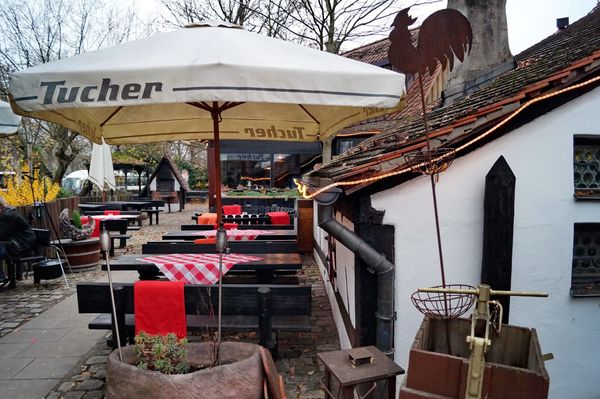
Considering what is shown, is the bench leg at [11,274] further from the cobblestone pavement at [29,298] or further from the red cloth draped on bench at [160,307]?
the red cloth draped on bench at [160,307]

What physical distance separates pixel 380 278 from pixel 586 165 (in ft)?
7.40

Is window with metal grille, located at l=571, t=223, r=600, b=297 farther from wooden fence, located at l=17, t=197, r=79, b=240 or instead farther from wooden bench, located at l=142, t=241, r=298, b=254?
wooden fence, located at l=17, t=197, r=79, b=240

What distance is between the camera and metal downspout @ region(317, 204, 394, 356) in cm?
311

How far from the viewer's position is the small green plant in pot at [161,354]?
2.33 meters

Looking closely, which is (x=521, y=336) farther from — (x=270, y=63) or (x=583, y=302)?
(x=270, y=63)

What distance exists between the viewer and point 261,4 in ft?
51.3

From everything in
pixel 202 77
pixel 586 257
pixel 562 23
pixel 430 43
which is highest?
pixel 562 23

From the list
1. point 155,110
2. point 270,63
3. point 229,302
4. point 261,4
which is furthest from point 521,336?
point 261,4

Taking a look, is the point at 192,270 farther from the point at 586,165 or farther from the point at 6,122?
the point at 586,165

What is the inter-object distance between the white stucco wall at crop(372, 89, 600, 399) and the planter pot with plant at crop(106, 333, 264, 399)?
1528mm

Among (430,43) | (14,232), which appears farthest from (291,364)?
(14,232)

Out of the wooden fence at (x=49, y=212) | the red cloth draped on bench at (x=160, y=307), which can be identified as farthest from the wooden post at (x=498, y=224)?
the wooden fence at (x=49, y=212)

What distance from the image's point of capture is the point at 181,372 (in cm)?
237

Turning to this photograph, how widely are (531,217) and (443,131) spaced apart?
3.71ft
